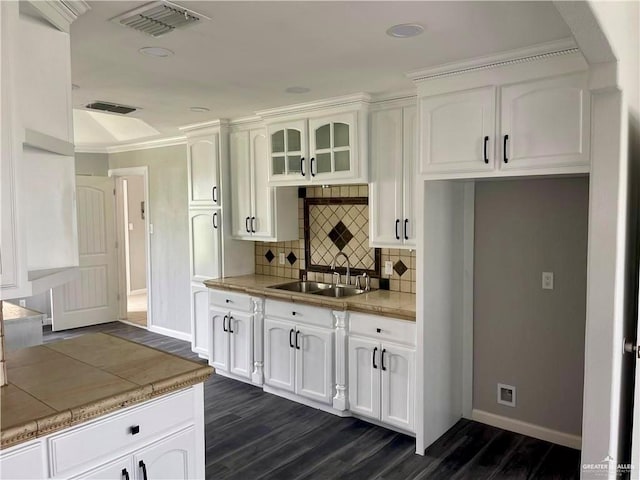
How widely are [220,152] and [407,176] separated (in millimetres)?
2017

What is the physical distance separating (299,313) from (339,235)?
86 cm

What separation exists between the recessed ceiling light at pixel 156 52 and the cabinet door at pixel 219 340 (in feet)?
8.07

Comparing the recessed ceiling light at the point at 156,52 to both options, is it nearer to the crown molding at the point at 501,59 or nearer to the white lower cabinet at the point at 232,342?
the crown molding at the point at 501,59

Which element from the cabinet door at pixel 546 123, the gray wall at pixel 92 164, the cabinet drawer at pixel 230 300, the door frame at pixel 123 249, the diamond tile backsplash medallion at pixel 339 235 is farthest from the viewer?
Result: the gray wall at pixel 92 164

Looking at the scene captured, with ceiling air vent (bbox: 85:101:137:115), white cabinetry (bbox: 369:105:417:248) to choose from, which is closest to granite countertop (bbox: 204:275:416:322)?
white cabinetry (bbox: 369:105:417:248)

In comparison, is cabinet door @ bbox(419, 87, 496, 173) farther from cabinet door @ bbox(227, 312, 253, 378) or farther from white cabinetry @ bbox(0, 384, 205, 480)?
cabinet door @ bbox(227, 312, 253, 378)

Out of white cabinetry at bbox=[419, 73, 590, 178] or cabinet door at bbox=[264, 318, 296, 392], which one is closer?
white cabinetry at bbox=[419, 73, 590, 178]

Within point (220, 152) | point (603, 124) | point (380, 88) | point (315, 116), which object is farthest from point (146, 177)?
point (603, 124)

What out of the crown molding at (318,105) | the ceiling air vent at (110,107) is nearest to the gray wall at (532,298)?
the crown molding at (318,105)

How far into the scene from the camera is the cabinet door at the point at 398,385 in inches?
129

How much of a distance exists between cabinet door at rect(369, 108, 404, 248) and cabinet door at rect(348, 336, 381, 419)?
0.76 meters

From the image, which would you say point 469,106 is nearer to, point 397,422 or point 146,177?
point 397,422

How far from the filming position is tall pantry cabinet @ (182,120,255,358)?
4723 mm

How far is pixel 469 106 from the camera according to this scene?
2.88m
